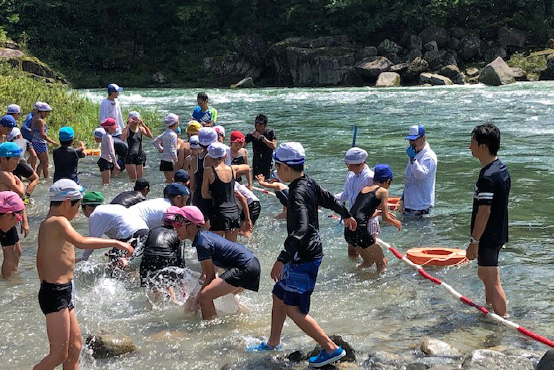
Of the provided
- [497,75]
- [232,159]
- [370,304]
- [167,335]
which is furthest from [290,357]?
[497,75]

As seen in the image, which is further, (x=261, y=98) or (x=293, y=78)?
(x=293, y=78)

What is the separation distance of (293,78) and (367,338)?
125 feet

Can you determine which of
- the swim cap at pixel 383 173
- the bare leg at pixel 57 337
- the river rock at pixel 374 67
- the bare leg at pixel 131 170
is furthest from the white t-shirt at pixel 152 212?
the river rock at pixel 374 67

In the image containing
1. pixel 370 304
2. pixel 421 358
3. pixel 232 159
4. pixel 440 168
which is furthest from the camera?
pixel 440 168

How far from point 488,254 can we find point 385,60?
3547cm

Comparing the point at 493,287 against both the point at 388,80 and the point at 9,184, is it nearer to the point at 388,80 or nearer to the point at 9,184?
the point at 9,184

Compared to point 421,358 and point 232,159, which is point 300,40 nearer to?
point 232,159

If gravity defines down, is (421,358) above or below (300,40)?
below

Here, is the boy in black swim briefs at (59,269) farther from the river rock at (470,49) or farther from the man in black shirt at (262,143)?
the river rock at (470,49)

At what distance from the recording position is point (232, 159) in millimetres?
10320

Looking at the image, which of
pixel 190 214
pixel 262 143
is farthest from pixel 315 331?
pixel 262 143

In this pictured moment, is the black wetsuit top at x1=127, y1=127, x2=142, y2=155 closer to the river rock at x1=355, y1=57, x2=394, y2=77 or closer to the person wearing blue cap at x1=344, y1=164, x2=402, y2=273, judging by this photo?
the person wearing blue cap at x1=344, y1=164, x2=402, y2=273

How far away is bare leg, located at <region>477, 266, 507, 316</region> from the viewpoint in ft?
20.0

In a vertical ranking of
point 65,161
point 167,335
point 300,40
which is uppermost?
point 300,40
